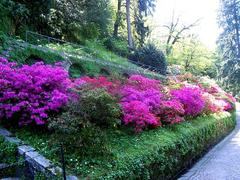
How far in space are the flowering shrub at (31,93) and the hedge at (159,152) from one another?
5.65 ft

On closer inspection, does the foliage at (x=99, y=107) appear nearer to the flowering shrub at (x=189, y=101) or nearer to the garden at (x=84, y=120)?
the garden at (x=84, y=120)

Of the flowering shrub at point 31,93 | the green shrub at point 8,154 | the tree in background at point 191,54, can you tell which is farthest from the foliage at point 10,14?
the tree in background at point 191,54

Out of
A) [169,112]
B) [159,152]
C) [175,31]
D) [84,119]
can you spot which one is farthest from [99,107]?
[175,31]

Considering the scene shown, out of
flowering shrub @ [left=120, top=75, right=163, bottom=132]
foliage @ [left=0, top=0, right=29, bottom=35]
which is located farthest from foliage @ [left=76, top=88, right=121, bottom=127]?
foliage @ [left=0, top=0, right=29, bottom=35]

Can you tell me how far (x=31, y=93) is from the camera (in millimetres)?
6227

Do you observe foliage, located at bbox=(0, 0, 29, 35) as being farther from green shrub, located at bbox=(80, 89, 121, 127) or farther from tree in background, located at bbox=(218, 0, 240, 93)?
tree in background, located at bbox=(218, 0, 240, 93)

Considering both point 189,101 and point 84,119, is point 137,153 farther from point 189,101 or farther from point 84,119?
point 189,101

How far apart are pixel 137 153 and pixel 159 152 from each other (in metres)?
0.88

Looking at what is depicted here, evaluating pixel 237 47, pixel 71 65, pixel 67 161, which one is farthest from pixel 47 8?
pixel 237 47

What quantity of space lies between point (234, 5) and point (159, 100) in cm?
2732

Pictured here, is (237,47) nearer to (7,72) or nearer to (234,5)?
(234,5)

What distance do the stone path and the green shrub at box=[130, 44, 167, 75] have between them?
12395 mm

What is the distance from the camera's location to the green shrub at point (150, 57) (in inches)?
915

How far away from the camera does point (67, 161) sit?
4.84 meters
